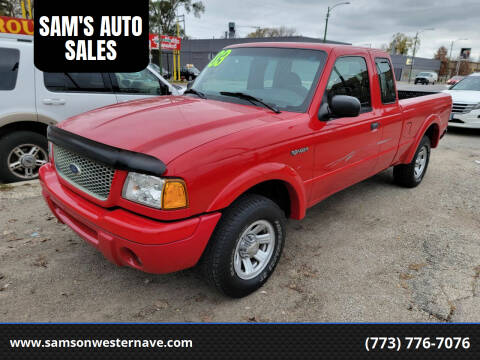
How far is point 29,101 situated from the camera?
474cm

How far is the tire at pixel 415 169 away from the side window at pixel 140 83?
12.7 feet

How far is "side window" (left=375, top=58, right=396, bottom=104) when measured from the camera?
4.04 meters

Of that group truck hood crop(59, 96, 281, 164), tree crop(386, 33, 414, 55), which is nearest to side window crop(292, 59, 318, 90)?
truck hood crop(59, 96, 281, 164)

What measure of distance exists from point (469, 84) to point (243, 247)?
11283 mm

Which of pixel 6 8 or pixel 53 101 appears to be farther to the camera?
pixel 6 8

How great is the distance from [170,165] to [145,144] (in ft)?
0.91

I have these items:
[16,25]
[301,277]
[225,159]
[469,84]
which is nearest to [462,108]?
[469,84]

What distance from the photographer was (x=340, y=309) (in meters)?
2.68

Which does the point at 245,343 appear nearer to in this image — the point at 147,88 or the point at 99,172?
the point at 99,172

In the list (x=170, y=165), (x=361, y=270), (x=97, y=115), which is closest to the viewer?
(x=170, y=165)

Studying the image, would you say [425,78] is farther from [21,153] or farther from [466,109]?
[21,153]

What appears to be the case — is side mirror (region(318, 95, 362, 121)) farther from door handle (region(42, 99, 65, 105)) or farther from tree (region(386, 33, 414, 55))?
tree (region(386, 33, 414, 55))

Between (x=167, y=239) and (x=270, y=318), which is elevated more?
(x=167, y=239)

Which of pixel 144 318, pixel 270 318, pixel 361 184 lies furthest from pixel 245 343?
pixel 361 184
